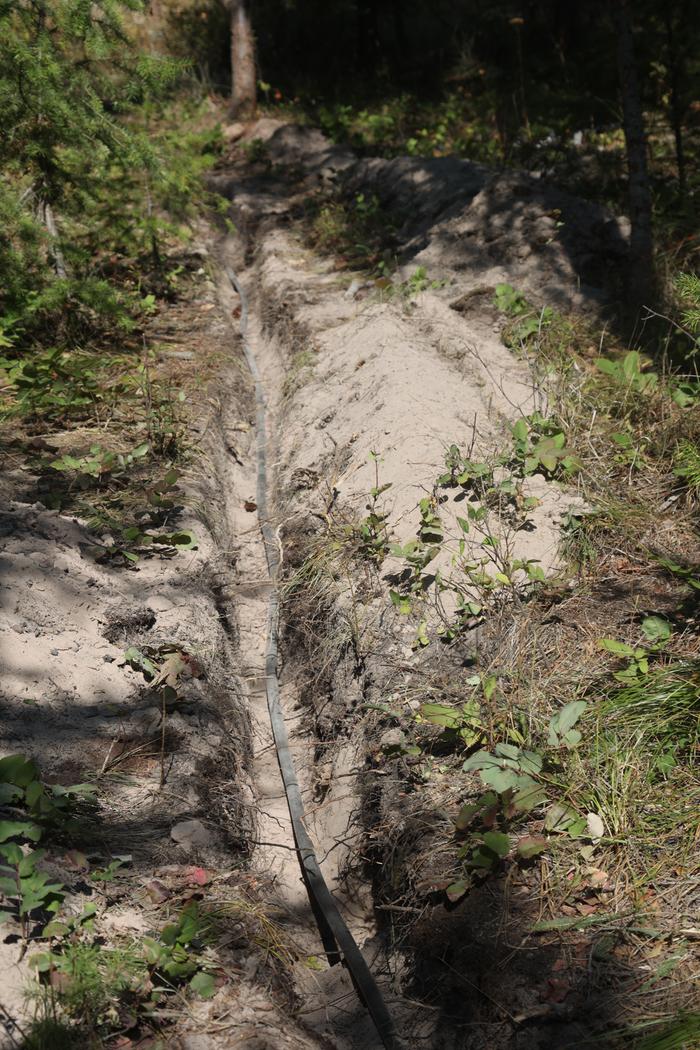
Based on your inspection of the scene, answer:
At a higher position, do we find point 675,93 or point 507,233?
point 675,93

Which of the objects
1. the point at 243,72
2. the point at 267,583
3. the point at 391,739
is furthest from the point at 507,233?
the point at 243,72

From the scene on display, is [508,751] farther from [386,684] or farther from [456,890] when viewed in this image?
[386,684]

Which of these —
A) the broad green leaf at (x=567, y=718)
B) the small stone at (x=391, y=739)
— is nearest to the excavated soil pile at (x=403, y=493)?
the small stone at (x=391, y=739)

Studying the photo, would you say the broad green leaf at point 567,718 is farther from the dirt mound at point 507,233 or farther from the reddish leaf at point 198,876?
the dirt mound at point 507,233

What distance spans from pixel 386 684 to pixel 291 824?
0.75m

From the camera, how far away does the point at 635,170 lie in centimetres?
579

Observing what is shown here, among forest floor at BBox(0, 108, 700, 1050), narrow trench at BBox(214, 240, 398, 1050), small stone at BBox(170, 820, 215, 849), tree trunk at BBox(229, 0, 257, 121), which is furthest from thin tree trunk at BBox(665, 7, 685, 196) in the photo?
tree trunk at BBox(229, 0, 257, 121)

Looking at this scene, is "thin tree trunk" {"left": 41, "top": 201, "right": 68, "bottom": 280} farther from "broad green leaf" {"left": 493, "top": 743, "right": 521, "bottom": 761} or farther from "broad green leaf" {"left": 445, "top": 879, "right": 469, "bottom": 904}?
"broad green leaf" {"left": 445, "top": 879, "right": 469, "bottom": 904}

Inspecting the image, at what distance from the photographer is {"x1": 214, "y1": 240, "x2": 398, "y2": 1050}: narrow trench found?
281 centimetres

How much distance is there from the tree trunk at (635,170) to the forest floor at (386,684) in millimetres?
390

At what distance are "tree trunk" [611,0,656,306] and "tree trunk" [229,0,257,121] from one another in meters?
8.46

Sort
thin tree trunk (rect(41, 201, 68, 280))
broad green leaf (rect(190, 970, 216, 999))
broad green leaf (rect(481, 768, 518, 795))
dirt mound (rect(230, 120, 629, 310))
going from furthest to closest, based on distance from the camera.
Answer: dirt mound (rect(230, 120, 629, 310)) < thin tree trunk (rect(41, 201, 68, 280)) < broad green leaf (rect(481, 768, 518, 795)) < broad green leaf (rect(190, 970, 216, 999))

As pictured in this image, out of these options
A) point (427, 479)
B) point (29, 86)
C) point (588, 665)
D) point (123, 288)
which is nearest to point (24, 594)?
point (427, 479)

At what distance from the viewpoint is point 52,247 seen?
6043mm
